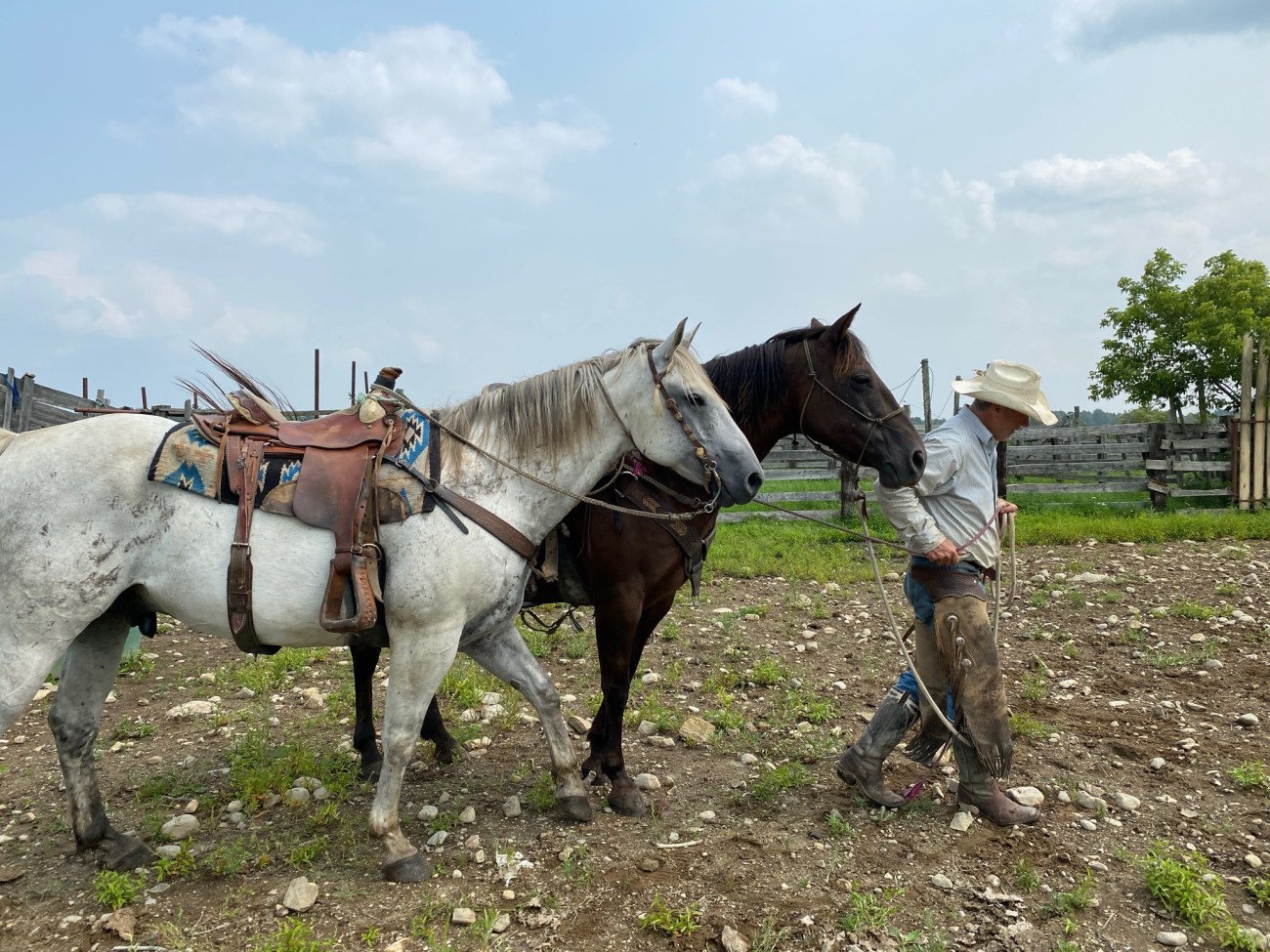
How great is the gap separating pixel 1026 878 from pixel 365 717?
3.43 metres

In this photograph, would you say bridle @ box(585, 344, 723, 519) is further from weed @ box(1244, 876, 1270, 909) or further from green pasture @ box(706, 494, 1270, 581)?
green pasture @ box(706, 494, 1270, 581)

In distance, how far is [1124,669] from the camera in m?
5.90

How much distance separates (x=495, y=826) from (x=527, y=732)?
1.21 metres

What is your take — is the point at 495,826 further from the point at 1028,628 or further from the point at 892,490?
the point at 1028,628

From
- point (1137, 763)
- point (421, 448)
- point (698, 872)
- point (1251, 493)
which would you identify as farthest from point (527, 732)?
point (1251, 493)

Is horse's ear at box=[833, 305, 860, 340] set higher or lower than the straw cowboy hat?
higher

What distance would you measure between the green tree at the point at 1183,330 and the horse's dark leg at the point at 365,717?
27.0 meters

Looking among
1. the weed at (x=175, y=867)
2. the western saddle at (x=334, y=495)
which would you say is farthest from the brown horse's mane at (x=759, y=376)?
the weed at (x=175, y=867)

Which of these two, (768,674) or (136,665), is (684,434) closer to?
(768,674)

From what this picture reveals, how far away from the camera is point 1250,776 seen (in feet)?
13.1

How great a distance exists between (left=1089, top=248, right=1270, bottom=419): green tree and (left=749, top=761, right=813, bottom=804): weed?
2561 centimetres

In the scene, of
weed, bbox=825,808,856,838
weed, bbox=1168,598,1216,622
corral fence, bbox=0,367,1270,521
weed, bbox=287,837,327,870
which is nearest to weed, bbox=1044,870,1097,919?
weed, bbox=825,808,856,838

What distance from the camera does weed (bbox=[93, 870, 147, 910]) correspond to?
3104 millimetres

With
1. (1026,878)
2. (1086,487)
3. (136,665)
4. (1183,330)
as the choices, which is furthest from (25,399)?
(1183,330)
